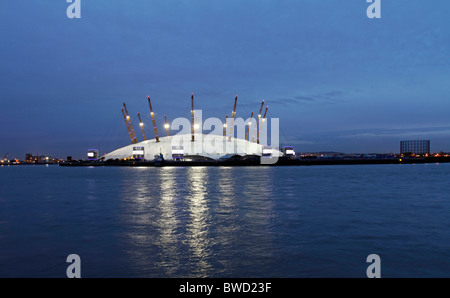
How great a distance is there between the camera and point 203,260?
12.4 metres

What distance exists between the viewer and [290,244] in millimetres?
15016

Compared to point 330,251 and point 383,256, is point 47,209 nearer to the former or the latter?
point 330,251

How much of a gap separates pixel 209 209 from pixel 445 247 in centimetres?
1605

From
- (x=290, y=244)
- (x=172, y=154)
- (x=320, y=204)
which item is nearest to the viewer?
(x=290, y=244)
